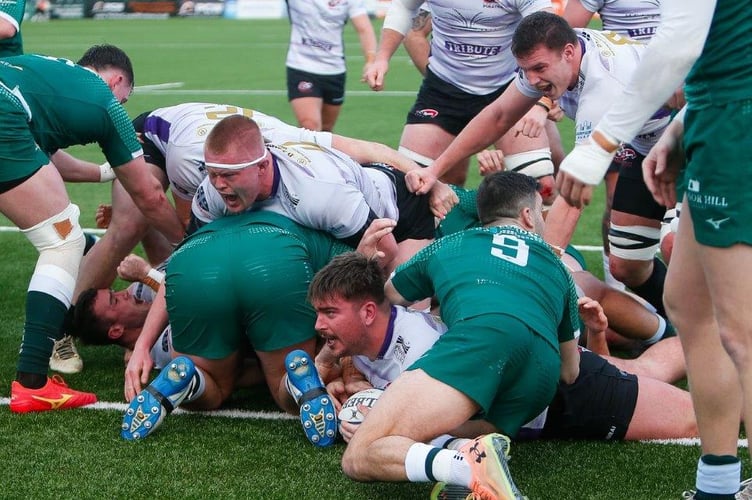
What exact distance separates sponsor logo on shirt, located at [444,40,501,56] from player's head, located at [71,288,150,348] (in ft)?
9.10

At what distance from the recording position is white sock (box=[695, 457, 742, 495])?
3.69 metres

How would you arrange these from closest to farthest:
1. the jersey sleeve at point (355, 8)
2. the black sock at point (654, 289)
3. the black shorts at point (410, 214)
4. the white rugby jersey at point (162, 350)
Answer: the white rugby jersey at point (162, 350)
the black shorts at point (410, 214)
the black sock at point (654, 289)
the jersey sleeve at point (355, 8)

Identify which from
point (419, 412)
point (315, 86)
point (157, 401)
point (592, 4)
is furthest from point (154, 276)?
point (315, 86)

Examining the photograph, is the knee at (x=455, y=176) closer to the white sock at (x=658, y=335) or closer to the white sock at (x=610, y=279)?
the white sock at (x=610, y=279)

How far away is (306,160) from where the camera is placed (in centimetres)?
550

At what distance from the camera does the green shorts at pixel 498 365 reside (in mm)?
3979

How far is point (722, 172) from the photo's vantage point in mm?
3229

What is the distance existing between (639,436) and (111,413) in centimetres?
239

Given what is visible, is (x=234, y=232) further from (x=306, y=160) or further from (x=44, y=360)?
(x=44, y=360)

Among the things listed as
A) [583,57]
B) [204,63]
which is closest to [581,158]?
[583,57]

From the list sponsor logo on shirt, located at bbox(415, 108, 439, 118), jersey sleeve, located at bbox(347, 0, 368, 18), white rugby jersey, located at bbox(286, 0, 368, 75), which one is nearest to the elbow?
sponsor logo on shirt, located at bbox(415, 108, 439, 118)

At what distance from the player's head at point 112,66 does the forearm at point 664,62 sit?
3997 mm

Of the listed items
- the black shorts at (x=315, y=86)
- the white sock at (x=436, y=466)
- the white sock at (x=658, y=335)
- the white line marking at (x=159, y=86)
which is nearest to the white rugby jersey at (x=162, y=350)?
the white sock at (x=436, y=466)

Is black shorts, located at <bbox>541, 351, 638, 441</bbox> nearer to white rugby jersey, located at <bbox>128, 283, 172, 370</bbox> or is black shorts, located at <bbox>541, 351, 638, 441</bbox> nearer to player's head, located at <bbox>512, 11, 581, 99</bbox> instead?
player's head, located at <bbox>512, 11, 581, 99</bbox>
